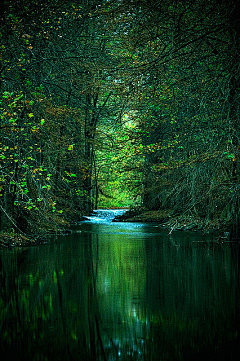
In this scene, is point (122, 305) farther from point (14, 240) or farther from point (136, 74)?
point (14, 240)

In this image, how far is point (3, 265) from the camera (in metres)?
7.26

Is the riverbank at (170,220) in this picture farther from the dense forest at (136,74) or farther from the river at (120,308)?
the river at (120,308)

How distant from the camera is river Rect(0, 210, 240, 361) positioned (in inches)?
121

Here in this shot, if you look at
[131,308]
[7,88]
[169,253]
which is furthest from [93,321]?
[7,88]

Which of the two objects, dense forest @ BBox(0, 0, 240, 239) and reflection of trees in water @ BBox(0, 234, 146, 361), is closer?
reflection of trees in water @ BBox(0, 234, 146, 361)

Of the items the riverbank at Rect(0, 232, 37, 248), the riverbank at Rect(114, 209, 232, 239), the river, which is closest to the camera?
the river

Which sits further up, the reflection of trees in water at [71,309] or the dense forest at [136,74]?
the dense forest at [136,74]

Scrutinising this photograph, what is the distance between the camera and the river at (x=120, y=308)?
3.08 m

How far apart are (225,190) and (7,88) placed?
5417 mm

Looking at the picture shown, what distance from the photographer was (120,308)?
4285 mm

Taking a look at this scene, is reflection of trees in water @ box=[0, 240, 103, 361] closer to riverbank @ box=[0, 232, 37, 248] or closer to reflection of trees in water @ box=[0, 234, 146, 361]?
reflection of trees in water @ box=[0, 234, 146, 361]

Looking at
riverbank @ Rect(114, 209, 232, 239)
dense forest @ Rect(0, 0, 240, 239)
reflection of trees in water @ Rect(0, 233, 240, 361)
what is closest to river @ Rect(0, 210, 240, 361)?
reflection of trees in water @ Rect(0, 233, 240, 361)

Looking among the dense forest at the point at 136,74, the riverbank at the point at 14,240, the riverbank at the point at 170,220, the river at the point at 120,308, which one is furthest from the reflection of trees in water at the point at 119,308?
the riverbank at the point at 170,220

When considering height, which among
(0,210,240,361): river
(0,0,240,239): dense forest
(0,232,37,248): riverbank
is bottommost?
(0,210,240,361): river
